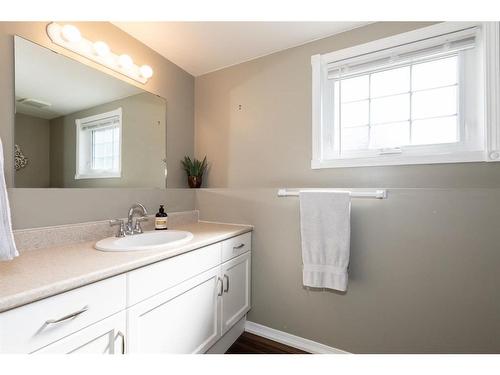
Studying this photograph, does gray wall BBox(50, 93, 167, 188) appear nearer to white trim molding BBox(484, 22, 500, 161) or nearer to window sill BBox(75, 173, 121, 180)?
window sill BBox(75, 173, 121, 180)

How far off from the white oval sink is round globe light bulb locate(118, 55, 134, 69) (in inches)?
42.4

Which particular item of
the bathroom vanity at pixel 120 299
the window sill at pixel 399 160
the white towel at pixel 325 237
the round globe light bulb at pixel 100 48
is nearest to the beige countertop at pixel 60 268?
the bathroom vanity at pixel 120 299

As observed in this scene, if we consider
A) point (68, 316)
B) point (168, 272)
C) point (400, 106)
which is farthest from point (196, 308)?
point (400, 106)

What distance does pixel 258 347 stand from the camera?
4.91 ft

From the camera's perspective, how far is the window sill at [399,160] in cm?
115

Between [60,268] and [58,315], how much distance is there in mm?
182

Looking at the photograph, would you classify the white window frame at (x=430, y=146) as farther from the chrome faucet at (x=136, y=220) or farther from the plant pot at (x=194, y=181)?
the chrome faucet at (x=136, y=220)

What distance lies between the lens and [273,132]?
1697 millimetres

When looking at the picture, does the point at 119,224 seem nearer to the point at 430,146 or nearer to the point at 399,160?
the point at 399,160

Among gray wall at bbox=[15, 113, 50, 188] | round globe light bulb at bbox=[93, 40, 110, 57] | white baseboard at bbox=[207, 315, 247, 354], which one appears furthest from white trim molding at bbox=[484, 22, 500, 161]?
gray wall at bbox=[15, 113, 50, 188]

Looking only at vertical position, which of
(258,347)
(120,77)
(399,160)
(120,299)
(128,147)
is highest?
(120,77)
